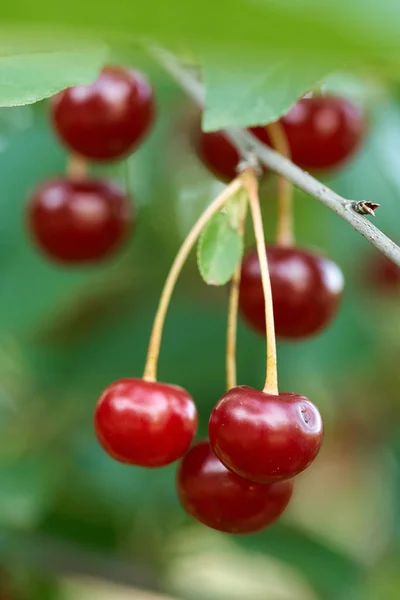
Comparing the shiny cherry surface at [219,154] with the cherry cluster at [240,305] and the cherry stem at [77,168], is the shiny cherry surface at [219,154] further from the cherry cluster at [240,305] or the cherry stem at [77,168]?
the cherry stem at [77,168]

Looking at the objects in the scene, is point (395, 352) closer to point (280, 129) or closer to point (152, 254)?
point (152, 254)

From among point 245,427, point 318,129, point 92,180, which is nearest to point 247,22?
point 245,427

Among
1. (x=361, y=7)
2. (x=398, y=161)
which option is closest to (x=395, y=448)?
(x=398, y=161)

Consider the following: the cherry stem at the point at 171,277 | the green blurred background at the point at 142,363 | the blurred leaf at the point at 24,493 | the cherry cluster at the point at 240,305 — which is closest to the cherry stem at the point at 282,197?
the cherry cluster at the point at 240,305

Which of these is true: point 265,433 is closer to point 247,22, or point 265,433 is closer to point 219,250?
point 219,250

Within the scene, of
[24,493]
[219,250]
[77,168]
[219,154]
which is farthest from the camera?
[24,493]

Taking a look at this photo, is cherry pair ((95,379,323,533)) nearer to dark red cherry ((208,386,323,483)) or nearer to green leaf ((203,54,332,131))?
dark red cherry ((208,386,323,483))
